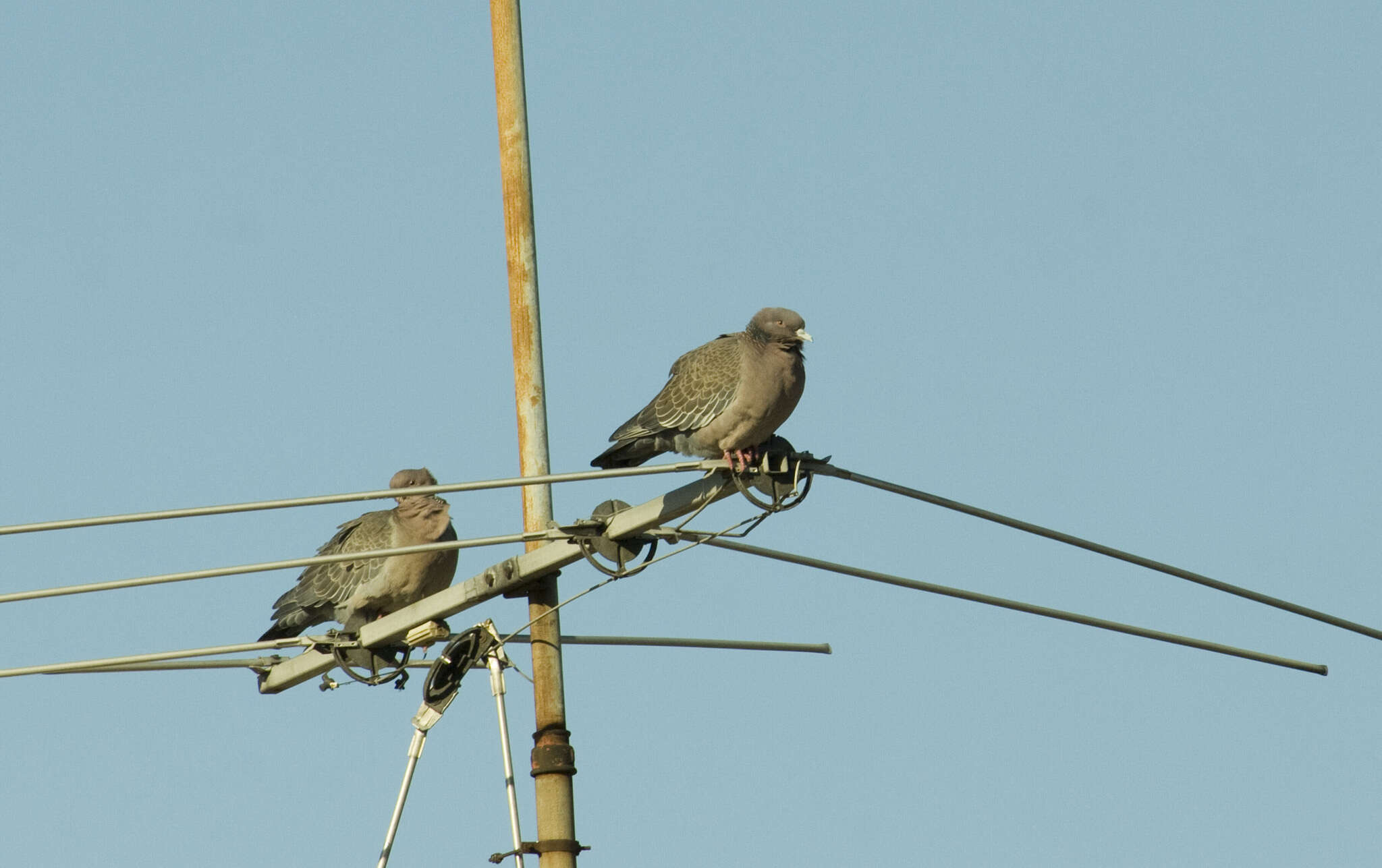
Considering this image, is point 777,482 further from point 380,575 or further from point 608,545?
point 380,575

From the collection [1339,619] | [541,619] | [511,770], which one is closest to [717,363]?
[541,619]

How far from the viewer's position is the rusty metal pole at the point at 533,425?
8039 mm

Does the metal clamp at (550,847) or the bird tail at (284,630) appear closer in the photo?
the metal clamp at (550,847)

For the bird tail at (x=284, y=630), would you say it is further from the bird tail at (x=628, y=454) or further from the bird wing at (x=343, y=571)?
the bird tail at (x=628, y=454)

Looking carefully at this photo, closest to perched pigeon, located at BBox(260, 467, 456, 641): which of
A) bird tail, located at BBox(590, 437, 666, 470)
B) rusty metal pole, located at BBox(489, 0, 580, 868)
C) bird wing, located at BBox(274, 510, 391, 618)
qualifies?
bird wing, located at BBox(274, 510, 391, 618)

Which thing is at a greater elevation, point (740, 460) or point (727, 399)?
point (727, 399)

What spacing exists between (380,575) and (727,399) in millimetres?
2550

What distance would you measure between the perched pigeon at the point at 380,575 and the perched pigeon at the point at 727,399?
1292 mm

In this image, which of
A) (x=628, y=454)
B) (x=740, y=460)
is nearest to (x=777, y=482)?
(x=740, y=460)

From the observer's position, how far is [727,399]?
30.5ft

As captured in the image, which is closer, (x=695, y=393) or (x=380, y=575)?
(x=695, y=393)

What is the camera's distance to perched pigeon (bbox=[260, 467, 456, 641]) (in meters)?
10.6

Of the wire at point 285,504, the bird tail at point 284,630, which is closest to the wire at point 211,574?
the wire at point 285,504

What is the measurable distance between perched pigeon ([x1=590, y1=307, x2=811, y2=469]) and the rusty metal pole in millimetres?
924
